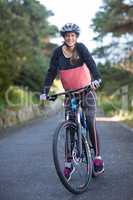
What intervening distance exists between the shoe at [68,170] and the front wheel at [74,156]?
0.08ft

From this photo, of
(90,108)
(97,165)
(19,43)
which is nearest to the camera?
(90,108)

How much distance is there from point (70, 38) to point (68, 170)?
60.2 inches

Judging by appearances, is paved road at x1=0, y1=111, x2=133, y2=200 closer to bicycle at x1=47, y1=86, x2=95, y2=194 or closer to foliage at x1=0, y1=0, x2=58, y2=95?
bicycle at x1=47, y1=86, x2=95, y2=194

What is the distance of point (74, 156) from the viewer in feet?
22.1

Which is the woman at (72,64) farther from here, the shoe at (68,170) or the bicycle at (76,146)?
the shoe at (68,170)

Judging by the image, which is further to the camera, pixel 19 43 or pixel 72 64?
pixel 19 43

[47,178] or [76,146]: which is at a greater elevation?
[76,146]

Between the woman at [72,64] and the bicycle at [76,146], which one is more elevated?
the woman at [72,64]

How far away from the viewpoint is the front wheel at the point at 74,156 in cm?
638

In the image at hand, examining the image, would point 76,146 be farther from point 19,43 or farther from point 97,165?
point 19,43

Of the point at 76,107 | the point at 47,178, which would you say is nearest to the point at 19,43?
the point at 47,178

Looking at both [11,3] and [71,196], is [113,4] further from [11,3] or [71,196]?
[71,196]

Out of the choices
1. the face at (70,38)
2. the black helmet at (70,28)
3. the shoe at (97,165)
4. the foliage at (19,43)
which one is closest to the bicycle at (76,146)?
the shoe at (97,165)

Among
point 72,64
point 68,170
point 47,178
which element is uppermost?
point 72,64
